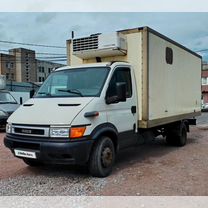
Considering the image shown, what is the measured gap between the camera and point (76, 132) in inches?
217

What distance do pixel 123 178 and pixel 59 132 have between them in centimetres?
155

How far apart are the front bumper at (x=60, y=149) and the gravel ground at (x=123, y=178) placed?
0.46 meters

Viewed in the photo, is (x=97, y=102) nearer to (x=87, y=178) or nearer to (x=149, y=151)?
(x=87, y=178)

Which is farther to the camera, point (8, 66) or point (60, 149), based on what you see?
point (8, 66)

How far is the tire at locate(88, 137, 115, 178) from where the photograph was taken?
5871 millimetres

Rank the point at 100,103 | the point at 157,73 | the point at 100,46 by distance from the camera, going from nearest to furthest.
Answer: the point at 100,103
the point at 100,46
the point at 157,73

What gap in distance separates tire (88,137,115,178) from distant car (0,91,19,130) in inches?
368

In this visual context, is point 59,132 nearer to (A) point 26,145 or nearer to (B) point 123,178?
(A) point 26,145

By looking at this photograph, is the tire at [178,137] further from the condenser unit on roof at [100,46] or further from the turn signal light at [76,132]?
the turn signal light at [76,132]

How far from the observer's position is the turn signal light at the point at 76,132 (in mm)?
5465

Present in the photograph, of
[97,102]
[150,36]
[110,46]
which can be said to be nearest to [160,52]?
[150,36]

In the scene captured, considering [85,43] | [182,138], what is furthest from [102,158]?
[182,138]

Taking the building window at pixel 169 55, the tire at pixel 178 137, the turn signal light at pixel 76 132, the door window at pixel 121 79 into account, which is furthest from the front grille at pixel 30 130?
the tire at pixel 178 137

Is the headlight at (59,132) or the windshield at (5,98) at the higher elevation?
the windshield at (5,98)
